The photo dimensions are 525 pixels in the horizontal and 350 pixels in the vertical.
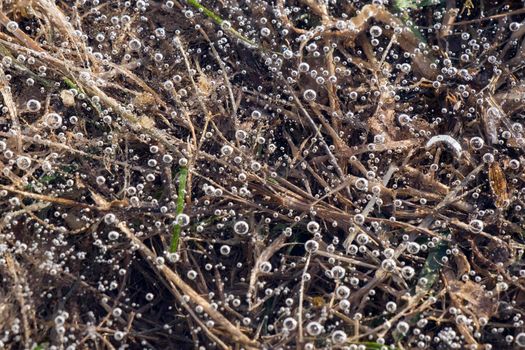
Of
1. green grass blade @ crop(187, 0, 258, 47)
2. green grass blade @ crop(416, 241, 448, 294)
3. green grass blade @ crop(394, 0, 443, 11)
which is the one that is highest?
green grass blade @ crop(394, 0, 443, 11)

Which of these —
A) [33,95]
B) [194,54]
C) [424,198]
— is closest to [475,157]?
[424,198]

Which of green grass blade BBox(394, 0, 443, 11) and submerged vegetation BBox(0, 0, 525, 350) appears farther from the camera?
green grass blade BBox(394, 0, 443, 11)

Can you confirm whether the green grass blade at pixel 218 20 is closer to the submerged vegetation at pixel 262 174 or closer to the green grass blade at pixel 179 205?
the submerged vegetation at pixel 262 174

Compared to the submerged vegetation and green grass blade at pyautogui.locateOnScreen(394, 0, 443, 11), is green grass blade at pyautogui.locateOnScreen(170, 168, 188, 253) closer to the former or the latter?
the submerged vegetation

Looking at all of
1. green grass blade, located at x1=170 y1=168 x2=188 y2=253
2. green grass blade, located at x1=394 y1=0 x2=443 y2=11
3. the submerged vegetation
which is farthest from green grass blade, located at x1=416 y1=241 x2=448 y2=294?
green grass blade, located at x1=394 y1=0 x2=443 y2=11

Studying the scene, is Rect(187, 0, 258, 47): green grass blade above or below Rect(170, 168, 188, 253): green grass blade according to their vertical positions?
above

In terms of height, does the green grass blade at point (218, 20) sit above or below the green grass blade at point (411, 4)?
below

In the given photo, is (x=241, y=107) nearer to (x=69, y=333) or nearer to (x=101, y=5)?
(x=101, y=5)

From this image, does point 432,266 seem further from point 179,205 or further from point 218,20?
point 218,20

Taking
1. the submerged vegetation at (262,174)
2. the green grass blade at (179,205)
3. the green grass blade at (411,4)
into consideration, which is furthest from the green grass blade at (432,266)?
the green grass blade at (411,4)
